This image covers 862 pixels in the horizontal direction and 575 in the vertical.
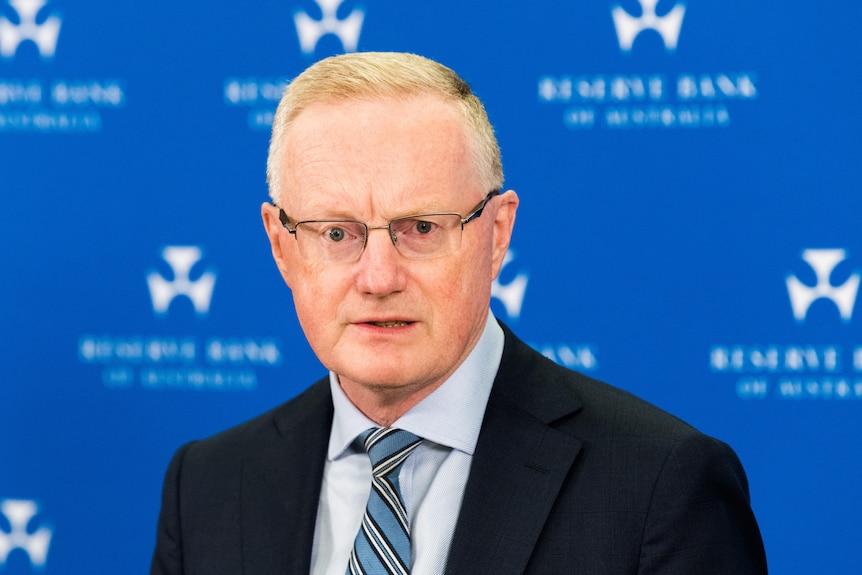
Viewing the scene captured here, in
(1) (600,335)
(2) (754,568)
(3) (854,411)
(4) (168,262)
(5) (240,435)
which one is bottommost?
(2) (754,568)

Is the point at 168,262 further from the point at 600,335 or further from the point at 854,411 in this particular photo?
the point at 854,411

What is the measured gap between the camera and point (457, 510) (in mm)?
1906

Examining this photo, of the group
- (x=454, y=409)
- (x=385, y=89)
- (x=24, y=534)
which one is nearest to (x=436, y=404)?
(x=454, y=409)

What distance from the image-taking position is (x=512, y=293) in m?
3.14

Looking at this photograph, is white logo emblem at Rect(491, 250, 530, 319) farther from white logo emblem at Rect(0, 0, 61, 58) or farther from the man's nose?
white logo emblem at Rect(0, 0, 61, 58)

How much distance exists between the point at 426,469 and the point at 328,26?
167cm

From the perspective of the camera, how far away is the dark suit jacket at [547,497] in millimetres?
1793

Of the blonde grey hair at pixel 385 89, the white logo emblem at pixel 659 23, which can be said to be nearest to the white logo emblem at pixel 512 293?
the white logo emblem at pixel 659 23

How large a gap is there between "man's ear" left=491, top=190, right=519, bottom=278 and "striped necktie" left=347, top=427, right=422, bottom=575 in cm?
35

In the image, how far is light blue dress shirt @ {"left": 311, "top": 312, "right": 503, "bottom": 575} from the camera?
1.90 metres

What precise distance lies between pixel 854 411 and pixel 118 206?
2.18m

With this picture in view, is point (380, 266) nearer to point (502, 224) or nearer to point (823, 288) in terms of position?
point (502, 224)

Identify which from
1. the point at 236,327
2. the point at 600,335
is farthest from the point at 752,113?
the point at 236,327

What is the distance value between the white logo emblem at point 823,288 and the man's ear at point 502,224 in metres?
1.24
